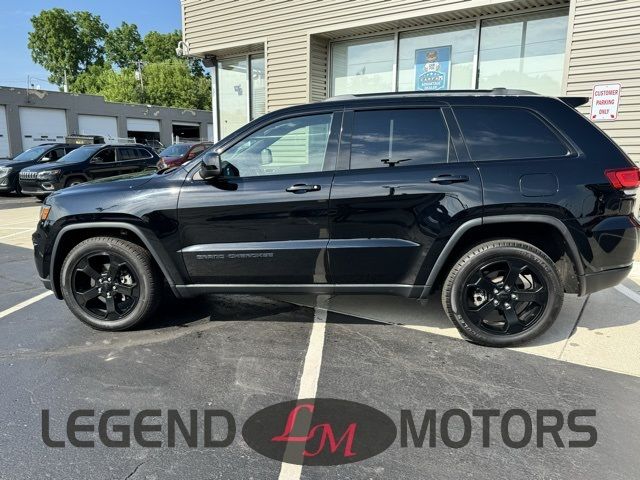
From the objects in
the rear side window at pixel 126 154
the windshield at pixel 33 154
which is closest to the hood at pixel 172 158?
the rear side window at pixel 126 154

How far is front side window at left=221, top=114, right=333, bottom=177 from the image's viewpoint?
3643 mm

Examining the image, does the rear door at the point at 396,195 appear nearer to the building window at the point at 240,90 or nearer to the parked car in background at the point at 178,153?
the building window at the point at 240,90

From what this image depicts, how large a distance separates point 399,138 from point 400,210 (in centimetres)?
57

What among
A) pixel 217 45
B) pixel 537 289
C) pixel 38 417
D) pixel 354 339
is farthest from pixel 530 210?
pixel 217 45

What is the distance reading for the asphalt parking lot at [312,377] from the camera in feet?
7.72

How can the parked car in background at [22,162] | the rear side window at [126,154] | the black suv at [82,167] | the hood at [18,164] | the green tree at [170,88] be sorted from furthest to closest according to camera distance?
the green tree at [170,88] → the hood at [18,164] → the parked car in background at [22,162] → the rear side window at [126,154] → the black suv at [82,167]

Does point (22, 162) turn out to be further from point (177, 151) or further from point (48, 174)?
point (177, 151)

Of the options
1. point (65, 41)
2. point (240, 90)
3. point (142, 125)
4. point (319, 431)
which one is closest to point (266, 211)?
point (319, 431)

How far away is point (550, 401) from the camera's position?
2.91m

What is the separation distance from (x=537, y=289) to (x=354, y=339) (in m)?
1.44

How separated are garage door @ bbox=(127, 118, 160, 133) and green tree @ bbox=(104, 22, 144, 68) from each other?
34.6 meters

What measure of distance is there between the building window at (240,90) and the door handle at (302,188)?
8115 millimetres

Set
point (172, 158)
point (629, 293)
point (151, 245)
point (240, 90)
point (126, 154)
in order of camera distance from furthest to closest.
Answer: point (172, 158)
point (126, 154)
point (240, 90)
point (629, 293)
point (151, 245)

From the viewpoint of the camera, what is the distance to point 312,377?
125 inches
